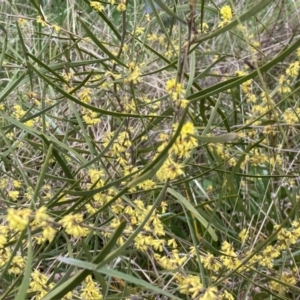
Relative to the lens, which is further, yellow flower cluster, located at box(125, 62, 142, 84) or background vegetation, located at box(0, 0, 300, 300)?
yellow flower cluster, located at box(125, 62, 142, 84)

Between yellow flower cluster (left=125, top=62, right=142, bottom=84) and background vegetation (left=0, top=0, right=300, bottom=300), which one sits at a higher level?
yellow flower cluster (left=125, top=62, right=142, bottom=84)

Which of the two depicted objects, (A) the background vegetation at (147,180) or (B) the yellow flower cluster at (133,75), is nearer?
(A) the background vegetation at (147,180)

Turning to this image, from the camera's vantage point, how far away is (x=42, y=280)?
63 centimetres

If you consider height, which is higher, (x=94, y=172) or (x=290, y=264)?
(x=94, y=172)

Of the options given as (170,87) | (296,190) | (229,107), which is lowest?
(296,190)

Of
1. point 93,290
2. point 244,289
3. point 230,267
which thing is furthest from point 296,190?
point 93,290

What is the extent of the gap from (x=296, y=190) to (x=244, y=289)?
0.24 metres

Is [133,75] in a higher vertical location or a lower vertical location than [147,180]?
higher

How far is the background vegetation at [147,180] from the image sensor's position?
51 cm

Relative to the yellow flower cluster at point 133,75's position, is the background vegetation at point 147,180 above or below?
below

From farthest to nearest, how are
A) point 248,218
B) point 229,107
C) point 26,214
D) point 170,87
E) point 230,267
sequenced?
1. point 229,107
2. point 248,218
3. point 230,267
4. point 170,87
5. point 26,214

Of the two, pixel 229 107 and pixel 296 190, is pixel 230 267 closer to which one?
pixel 296 190

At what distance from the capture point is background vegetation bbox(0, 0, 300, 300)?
51 centimetres

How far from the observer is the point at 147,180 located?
696mm
